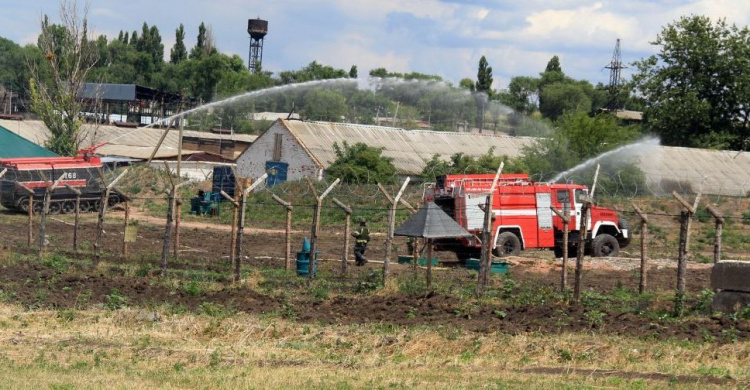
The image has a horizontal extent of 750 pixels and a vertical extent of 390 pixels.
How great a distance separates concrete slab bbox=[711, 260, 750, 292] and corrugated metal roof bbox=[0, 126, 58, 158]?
41142 mm

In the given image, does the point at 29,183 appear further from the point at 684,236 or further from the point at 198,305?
the point at 684,236

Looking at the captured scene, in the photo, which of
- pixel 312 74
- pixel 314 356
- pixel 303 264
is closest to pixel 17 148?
pixel 303 264

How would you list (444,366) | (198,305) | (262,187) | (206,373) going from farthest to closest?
1. (262,187)
2. (198,305)
3. (444,366)
4. (206,373)

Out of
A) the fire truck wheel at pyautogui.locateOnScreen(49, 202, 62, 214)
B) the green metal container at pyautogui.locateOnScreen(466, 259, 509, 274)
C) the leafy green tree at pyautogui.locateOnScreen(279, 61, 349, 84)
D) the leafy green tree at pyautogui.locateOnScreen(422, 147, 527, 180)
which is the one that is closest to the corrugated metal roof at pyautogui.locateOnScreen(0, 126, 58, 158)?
the fire truck wheel at pyautogui.locateOnScreen(49, 202, 62, 214)

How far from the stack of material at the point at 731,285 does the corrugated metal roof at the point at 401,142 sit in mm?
35608

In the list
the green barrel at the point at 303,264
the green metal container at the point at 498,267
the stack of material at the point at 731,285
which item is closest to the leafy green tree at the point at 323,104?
the green metal container at the point at 498,267

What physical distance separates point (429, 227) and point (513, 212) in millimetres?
9051

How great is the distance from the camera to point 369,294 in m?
21.9

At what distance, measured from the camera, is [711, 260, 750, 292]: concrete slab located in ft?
60.8

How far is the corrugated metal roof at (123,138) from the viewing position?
72.8 meters

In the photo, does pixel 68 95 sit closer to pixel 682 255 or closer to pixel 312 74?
pixel 682 255

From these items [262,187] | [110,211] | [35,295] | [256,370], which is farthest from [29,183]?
[256,370]

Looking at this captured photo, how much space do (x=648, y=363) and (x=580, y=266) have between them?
5.36 metres

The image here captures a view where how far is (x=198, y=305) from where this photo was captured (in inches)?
799
